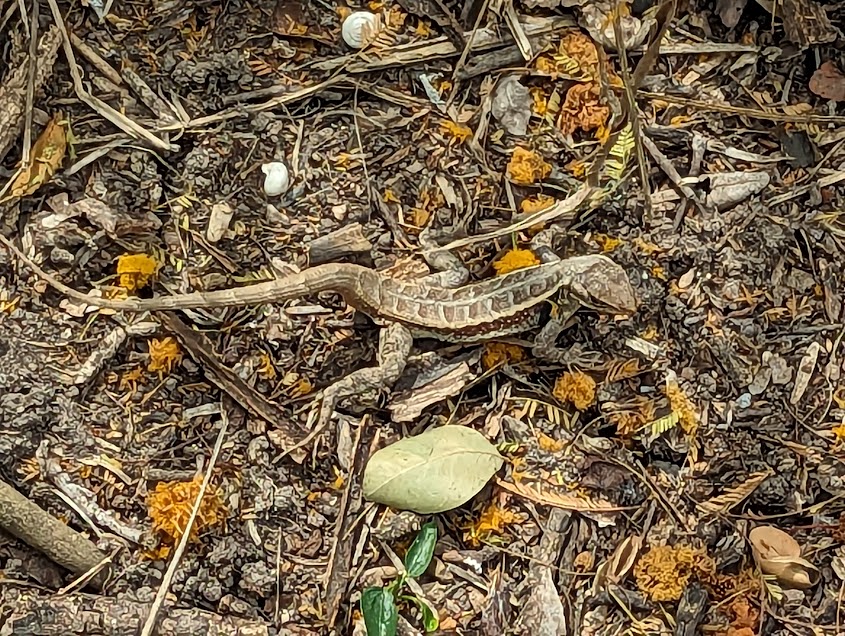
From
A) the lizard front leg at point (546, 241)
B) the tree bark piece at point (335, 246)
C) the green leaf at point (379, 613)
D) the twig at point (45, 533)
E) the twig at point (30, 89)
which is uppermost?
the twig at point (30, 89)

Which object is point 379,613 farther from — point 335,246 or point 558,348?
point 335,246

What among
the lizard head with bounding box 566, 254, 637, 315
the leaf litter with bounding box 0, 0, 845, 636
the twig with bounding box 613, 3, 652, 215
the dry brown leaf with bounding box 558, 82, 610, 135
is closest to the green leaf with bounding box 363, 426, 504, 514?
the leaf litter with bounding box 0, 0, 845, 636

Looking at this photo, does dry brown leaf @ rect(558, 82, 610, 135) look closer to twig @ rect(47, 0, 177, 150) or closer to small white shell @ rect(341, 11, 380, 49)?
small white shell @ rect(341, 11, 380, 49)

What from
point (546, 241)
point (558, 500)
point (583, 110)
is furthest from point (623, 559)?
point (583, 110)

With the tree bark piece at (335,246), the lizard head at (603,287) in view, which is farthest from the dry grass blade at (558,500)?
the tree bark piece at (335,246)

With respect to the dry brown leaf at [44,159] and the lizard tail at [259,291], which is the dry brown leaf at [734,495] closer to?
the lizard tail at [259,291]

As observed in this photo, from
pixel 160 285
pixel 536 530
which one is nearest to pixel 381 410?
pixel 536 530

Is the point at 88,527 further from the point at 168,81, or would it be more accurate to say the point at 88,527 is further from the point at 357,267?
the point at 168,81
